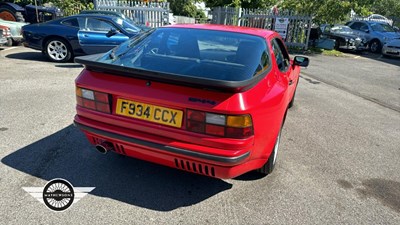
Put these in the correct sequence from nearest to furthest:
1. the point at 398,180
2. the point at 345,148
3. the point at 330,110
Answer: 1. the point at 398,180
2. the point at 345,148
3. the point at 330,110

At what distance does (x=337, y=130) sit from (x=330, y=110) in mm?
1177

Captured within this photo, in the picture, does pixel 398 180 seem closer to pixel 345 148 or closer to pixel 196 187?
pixel 345 148

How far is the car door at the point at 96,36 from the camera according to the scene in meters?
8.11

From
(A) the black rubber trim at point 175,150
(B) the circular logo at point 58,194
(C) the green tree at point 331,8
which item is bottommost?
(B) the circular logo at point 58,194

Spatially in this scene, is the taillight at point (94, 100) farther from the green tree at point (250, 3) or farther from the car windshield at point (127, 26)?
the green tree at point (250, 3)

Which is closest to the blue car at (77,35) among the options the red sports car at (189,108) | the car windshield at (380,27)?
the red sports car at (189,108)

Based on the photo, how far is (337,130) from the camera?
4.71 meters

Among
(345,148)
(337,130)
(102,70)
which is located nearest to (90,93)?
(102,70)

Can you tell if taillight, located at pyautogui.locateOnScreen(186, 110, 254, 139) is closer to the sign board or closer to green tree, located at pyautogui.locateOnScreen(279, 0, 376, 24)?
the sign board

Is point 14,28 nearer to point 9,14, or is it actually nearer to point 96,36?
point 9,14

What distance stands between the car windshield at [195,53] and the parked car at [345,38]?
15.2 m

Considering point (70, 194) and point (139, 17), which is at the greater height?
point (139, 17)

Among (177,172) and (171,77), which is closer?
(171,77)

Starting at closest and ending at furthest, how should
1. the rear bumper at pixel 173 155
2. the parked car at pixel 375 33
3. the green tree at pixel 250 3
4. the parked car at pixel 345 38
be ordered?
1. the rear bumper at pixel 173 155
2. the parked car at pixel 345 38
3. the parked car at pixel 375 33
4. the green tree at pixel 250 3
